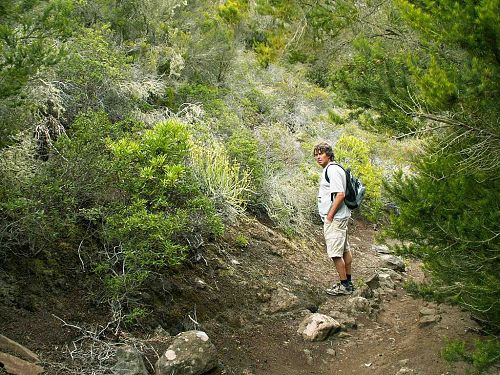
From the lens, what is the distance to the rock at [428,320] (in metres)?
6.43

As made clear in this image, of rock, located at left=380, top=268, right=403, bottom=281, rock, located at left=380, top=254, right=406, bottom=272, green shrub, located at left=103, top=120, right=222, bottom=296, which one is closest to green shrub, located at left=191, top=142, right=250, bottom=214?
green shrub, located at left=103, top=120, right=222, bottom=296

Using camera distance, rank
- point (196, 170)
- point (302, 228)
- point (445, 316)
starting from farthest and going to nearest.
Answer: point (302, 228)
point (196, 170)
point (445, 316)

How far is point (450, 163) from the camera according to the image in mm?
4477

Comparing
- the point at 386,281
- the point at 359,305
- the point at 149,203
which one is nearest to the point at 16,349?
the point at 149,203

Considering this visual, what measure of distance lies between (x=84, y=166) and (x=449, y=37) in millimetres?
3495

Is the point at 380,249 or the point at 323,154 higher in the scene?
the point at 323,154

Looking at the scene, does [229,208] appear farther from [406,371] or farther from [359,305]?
[406,371]

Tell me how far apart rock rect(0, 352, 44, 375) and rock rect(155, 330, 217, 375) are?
1033 millimetres

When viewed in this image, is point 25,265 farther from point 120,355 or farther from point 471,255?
point 471,255

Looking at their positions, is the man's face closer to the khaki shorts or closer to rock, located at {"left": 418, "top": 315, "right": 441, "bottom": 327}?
the khaki shorts

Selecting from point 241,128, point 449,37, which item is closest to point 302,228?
point 241,128

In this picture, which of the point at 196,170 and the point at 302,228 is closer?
the point at 196,170

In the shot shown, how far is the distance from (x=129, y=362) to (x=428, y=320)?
3.59 meters

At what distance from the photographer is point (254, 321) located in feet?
21.3
